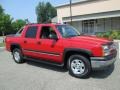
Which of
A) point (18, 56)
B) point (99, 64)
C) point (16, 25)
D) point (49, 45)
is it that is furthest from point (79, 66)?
point (16, 25)

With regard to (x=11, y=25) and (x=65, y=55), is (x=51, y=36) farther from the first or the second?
(x=11, y=25)

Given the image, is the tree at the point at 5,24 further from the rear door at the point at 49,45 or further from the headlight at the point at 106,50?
the headlight at the point at 106,50

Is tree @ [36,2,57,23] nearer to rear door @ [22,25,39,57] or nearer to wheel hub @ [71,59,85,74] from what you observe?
rear door @ [22,25,39,57]

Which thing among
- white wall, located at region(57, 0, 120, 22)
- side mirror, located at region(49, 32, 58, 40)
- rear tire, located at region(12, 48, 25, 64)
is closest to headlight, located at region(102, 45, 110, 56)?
Answer: side mirror, located at region(49, 32, 58, 40)

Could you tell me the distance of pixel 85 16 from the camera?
26.5 metres

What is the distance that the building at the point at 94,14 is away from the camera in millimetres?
24203

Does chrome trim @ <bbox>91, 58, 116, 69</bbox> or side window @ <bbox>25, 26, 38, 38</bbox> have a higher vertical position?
side window @ <bbox>25, 26, 38, 38</bbox>

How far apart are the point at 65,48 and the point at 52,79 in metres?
1.17

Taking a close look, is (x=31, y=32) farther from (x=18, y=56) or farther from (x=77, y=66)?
(x=77, y=66)

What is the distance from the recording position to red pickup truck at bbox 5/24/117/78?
648 cm

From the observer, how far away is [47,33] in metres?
7.98

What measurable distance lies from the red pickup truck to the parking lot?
400 mm

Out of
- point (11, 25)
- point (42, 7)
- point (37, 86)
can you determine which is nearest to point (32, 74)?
point (37, 86)

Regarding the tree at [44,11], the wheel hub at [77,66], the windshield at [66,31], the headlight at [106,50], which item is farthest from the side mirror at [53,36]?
the tree at [44,11]
